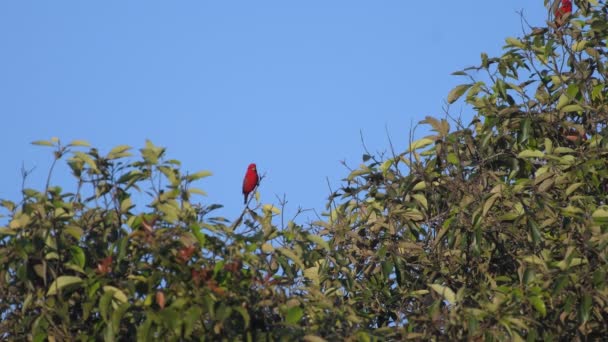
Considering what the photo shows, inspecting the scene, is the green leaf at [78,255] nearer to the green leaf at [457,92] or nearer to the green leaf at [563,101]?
the green leaf at [457,92]

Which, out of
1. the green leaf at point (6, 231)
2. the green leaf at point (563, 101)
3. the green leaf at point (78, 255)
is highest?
the green leaf at point (563, 101)

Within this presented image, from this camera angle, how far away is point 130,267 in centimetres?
589

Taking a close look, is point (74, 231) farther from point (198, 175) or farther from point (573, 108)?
point (573, 108)

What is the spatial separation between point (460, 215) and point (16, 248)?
330 cm

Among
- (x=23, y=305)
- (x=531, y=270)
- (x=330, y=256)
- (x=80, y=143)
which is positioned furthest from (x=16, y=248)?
(x=531, y=270)

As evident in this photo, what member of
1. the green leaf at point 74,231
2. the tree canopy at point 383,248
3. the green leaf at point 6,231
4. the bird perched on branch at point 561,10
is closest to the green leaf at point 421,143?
the tree canopy at point 383,248

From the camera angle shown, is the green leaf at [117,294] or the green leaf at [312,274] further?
the green leaf at [312,274]

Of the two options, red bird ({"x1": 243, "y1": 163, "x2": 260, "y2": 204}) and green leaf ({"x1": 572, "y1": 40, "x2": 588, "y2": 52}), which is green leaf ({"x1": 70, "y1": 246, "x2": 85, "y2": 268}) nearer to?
green leaf ({"x1": 572, "y1": 40, "x2": 588, "y2": 52})

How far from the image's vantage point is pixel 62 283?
18.5ft

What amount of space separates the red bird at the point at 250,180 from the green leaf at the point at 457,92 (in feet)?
17.2

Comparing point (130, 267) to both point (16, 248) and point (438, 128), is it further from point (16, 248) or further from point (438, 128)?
point (438, 128)

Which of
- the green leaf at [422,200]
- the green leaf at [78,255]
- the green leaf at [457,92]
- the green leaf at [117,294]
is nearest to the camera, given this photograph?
the green leaf at [117,294]

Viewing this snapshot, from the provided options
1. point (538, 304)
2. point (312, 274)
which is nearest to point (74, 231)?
point (312, 274)

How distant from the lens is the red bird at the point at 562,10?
9.43m
